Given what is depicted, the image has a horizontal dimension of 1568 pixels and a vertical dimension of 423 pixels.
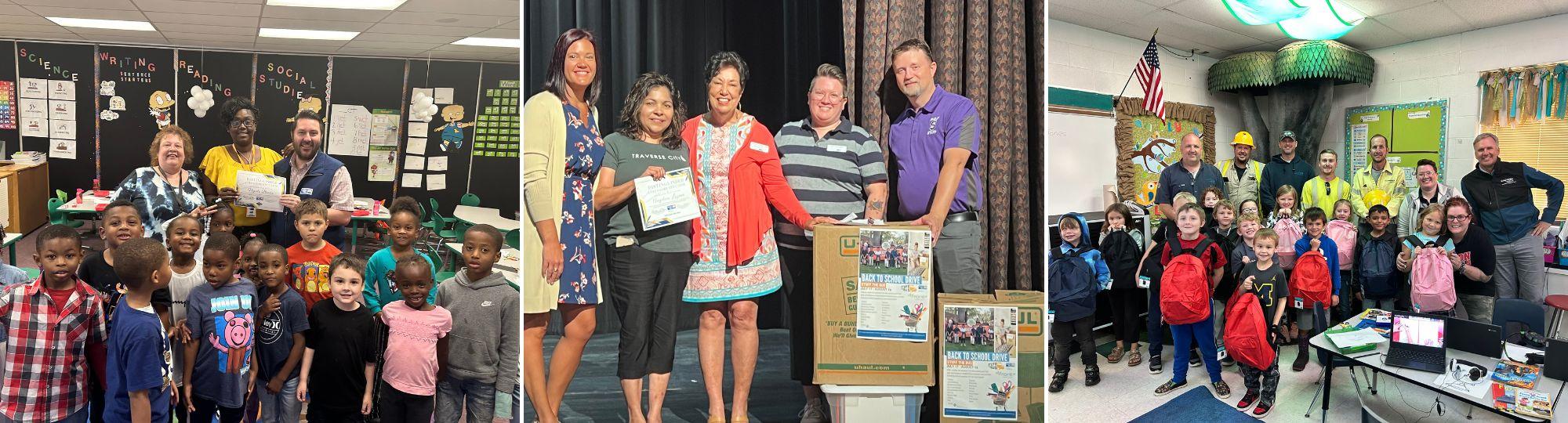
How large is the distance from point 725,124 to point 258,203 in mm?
1996

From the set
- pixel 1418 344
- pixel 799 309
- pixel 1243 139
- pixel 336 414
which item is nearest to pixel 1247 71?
pixel 1243 139

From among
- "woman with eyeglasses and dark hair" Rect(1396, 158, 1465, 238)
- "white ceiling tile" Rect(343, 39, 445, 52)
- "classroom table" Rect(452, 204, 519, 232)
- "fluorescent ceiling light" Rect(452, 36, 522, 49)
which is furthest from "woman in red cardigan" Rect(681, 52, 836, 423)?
"woman with eyeglasses and dark hair" Rect(1396, 158, 1465, 238)

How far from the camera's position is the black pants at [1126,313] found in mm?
5211

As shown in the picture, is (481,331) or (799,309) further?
(481,331)

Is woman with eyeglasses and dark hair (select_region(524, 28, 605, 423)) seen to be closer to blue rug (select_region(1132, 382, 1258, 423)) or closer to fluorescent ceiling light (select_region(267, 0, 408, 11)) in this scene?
fluorescent ceiling light (select_region(267, 0, 408, 11))

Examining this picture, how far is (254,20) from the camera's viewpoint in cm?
315

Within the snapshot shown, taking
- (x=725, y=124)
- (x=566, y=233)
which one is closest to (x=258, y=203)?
(x=566, y=233)

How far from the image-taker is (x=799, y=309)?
8.25 feet

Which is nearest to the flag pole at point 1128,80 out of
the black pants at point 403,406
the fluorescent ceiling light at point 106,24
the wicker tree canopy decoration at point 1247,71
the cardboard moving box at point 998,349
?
the wicker tree canopy decoration at point 1247,71

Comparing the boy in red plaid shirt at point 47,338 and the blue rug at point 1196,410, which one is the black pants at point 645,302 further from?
the blue rug at point 1196,410

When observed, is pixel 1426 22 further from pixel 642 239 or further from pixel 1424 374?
pixel 642 239

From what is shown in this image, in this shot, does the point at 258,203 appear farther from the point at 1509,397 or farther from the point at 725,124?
the point at 1509,397

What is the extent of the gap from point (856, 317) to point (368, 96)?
2.19m

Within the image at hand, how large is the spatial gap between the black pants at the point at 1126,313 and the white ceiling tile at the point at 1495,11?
3.09 m
